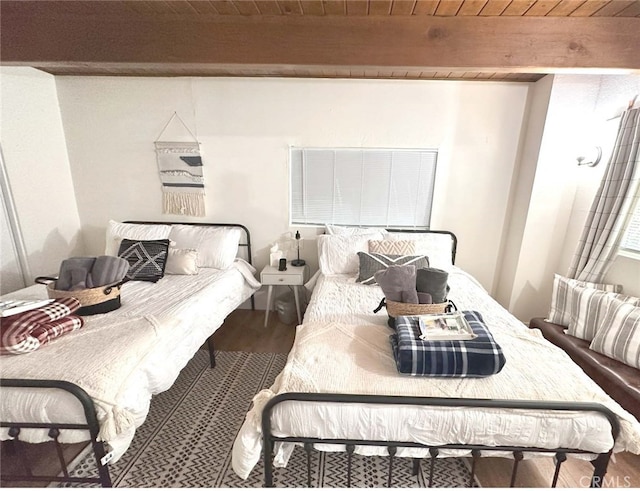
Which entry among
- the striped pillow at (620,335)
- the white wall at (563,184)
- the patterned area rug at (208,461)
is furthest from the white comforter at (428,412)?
the white wall at (563,184)

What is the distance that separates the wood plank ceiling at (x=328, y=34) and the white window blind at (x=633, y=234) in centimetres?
104

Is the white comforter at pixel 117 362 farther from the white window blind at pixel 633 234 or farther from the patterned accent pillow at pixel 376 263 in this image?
the white window blind at pixel 633 234

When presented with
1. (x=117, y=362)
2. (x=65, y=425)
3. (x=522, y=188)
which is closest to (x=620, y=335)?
(x=522, y=188)

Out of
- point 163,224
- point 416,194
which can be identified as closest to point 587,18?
point 416,194

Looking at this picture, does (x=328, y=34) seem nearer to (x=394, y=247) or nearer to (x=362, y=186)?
(x=362, y=186)

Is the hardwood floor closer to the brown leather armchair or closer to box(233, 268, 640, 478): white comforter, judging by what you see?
the brown leather armchair

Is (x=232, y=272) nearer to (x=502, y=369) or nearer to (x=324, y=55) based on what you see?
(x=324, y=55)

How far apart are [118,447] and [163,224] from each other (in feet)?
7.13

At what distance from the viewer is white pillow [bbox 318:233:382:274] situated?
262cm

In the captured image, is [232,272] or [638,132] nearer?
[638,132]

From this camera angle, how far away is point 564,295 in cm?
220

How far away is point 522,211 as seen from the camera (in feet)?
8.81

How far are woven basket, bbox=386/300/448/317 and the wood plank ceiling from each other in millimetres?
1334

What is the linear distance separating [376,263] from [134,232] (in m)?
2.28
